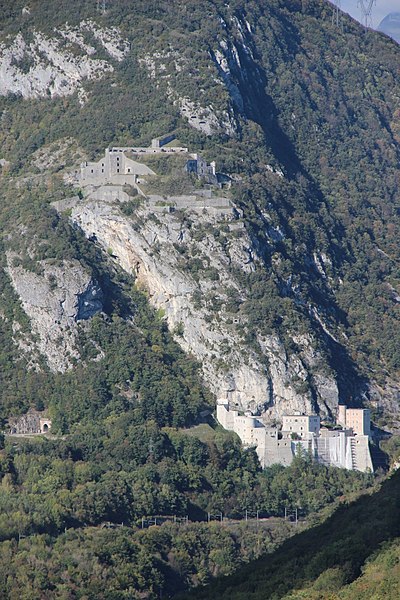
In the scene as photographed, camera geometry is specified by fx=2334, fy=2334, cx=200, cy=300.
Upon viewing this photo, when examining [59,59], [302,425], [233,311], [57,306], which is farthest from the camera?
[59,59]

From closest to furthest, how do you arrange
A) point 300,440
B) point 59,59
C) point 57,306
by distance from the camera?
1. point 300,440
2. point 57,306
3. point 59,59

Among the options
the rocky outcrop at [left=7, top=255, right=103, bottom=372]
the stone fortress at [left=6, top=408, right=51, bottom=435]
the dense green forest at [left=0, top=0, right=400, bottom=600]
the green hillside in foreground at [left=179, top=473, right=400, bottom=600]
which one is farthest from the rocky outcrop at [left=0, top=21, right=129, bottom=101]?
the green hillside in foreground at [left=179, top=473, right=400, bottom=600]

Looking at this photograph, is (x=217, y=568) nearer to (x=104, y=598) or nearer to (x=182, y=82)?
(x=104, y=598)

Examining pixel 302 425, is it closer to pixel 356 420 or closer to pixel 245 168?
pixel 356 420

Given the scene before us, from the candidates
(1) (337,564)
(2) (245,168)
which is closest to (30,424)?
(2) (245,168)

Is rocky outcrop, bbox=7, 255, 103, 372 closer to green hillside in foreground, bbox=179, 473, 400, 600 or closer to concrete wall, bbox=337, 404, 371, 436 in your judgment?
concrete wall, bbox=337, 404, 371, 436

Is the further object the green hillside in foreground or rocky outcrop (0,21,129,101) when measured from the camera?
rocky outcrop (0,21,129,101)
